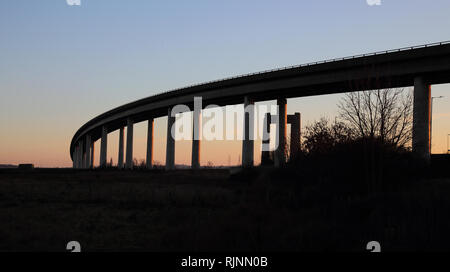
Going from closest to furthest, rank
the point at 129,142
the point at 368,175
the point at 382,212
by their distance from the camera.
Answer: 1. the point at 382,212
2. the point at 368,175
3. the point at 129,142

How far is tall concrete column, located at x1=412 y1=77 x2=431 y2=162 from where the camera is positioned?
131ft

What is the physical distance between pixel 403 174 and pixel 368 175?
3.74 meters

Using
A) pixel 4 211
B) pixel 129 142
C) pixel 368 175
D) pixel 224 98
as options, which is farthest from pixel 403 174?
pixel 129 142

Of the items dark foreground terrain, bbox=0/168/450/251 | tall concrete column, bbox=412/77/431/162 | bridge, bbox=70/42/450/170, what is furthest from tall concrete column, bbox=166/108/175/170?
dark foreground terrain, bbox=0/168/450/251

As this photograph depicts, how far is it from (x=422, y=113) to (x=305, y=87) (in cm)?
1510

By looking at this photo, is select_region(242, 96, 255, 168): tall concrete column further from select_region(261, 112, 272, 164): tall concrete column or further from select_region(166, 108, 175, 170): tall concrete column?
select_region(166, 108, 175, 170): tall concrete column

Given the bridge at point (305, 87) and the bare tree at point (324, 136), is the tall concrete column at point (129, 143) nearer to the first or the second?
the bridge at point (305, 87)

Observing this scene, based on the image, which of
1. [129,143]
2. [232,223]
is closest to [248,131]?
[129,143]

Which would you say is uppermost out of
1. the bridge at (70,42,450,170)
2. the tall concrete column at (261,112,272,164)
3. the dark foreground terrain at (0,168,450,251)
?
the bridge at (70,42,450,170)

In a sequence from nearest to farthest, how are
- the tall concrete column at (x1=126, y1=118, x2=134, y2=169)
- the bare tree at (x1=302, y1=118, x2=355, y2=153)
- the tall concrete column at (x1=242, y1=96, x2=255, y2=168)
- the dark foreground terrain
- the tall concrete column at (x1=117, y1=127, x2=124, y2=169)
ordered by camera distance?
1. the dark foreground terrain
2. the bare tree at (x1=302, y1=118, x2=355, y2=153)
3. the tall concrete column at (x1=242, y1=96, x2=255, y2=168)
4. the tall concrete column at (x1=126, y1=118, x2=134, y2=169)
5. the tall concrete column at (x1=117, y1=127, x2=124, y2=169)

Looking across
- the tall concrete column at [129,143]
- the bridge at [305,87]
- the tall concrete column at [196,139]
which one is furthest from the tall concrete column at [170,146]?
the tall concrete column at [129,143]

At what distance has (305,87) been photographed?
173 ft
